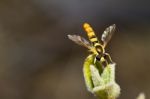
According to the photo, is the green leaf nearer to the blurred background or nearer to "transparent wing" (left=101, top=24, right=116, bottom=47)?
"transparent wing" (left=101, top=24, right=116, bottom=47)

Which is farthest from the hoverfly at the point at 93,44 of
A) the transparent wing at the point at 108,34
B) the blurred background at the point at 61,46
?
the blurred background at the point at 61,46

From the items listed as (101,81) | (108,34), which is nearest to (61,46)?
(108,34)

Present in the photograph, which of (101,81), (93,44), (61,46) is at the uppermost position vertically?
(61,46)

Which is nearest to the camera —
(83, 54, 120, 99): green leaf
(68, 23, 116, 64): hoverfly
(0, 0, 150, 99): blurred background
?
(83, 54, 120, 99): green leaf

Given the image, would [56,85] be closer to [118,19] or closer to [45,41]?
[45,41]

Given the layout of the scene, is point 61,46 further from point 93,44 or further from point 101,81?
point 101,81

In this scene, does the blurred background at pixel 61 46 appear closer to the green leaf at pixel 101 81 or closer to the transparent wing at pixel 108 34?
the transparent wing at pixel 108 34

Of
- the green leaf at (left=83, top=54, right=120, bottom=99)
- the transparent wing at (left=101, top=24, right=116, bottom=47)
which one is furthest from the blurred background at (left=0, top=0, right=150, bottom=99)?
the green leaf at (left=83, top=54, right=120, bottom=99)

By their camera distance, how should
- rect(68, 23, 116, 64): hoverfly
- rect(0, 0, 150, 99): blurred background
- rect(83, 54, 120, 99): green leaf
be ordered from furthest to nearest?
1. rect(0, 0, 150, 99): blurred background
2. rect(68, 23, 116, 64): hoverfly
3. rect(83, 54, 120, 99): green leaf
